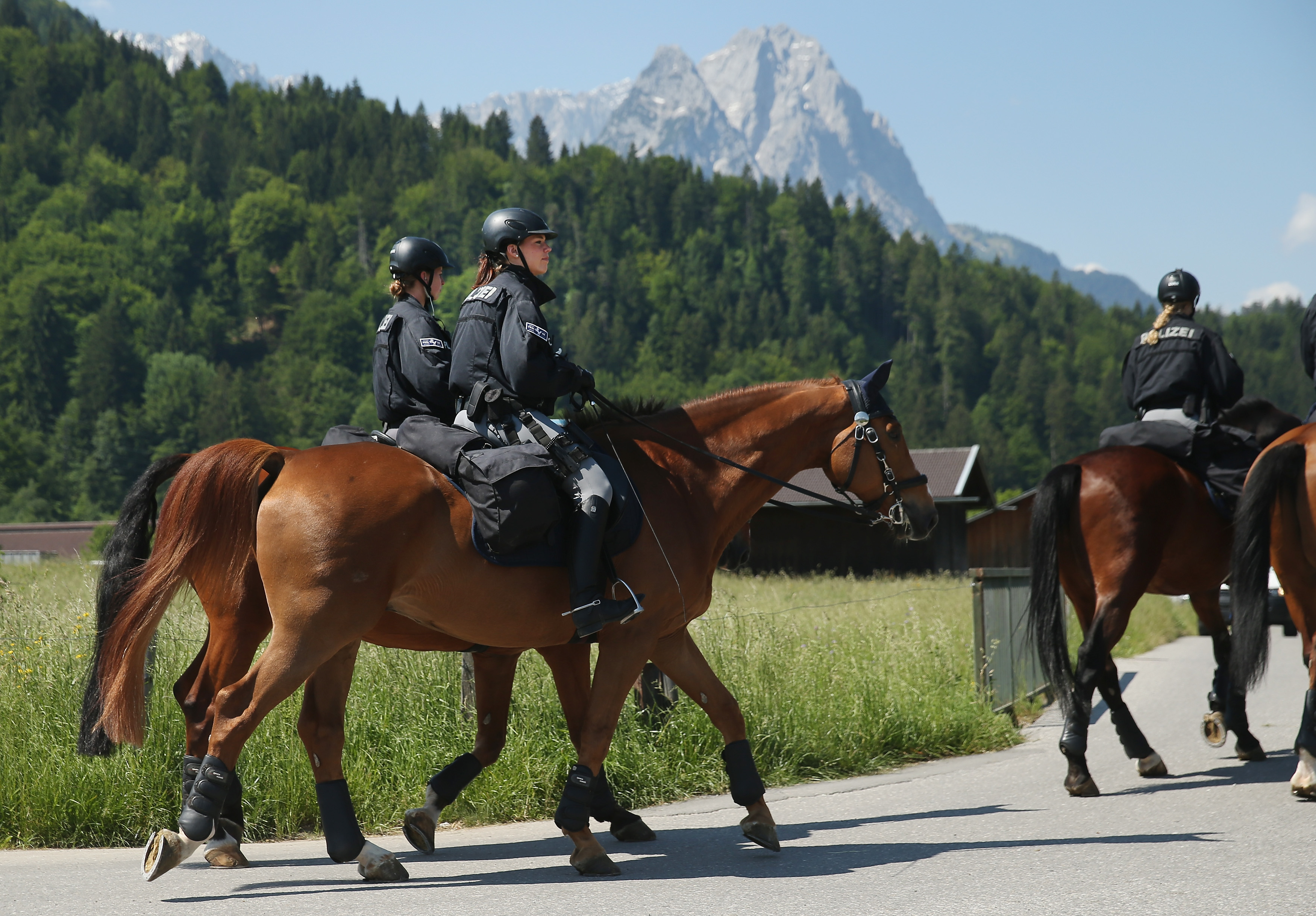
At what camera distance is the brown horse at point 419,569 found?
209 inches

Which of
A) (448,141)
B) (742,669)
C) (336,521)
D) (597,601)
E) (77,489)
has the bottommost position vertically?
(77,489)

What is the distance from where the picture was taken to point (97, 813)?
665cm

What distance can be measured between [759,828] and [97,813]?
12.3ft

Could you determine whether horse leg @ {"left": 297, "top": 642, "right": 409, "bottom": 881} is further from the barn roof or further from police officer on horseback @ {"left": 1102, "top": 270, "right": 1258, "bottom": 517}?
the barn roof

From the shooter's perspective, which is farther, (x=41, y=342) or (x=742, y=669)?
(x=41, y=342)

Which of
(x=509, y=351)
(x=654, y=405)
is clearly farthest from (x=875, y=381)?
(x=509, y=351)

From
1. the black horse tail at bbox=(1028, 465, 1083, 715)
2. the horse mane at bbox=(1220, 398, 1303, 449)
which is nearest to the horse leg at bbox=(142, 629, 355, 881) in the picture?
the black horse tail at bbox=(1028, 465, 1083, 715)

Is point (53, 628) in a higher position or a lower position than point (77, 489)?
higher

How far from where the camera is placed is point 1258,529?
7520 mm

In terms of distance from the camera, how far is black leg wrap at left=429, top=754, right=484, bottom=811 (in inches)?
255

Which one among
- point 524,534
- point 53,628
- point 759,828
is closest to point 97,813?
point 53,628

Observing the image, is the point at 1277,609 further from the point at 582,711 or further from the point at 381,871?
the point at 381,871

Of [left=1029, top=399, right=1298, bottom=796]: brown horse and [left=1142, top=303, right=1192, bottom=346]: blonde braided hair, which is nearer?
[left=1029, top=399, right=1298, bottom=796]: brown horse

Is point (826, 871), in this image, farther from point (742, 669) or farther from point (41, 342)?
point (41, 342)
